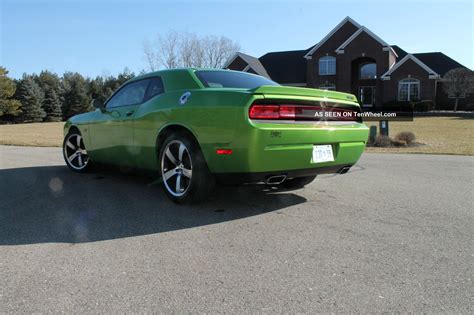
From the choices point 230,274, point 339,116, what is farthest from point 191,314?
point 339,116

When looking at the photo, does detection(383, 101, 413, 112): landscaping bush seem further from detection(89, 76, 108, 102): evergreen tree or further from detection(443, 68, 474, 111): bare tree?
detection(89, 76, 108, 102): evergreen tree

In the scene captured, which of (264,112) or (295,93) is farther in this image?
(295,93)

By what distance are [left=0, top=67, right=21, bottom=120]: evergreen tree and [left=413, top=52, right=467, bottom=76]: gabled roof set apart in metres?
48.9

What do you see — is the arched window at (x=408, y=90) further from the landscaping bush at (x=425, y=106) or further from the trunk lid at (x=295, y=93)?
the trunk lid at (x=295, y=93)

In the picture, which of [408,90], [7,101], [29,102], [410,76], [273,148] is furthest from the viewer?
[29,102]

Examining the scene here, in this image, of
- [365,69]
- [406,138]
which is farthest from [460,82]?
[406,138]

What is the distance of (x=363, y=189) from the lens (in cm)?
530

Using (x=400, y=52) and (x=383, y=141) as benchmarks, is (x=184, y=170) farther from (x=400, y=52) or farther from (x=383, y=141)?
(x=400, y=52)

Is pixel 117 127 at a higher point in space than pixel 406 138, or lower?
higher

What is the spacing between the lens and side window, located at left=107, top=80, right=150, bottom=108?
5.18 metres

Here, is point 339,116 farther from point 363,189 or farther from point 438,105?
point 438,105

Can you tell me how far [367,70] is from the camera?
4009 cm

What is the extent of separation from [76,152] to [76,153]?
0.02 metres

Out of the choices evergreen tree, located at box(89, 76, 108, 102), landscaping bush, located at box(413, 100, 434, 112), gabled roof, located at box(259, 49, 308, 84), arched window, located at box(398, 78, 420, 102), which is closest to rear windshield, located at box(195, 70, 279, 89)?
landscaping bush, located at box(413, 100, 434, 112)
